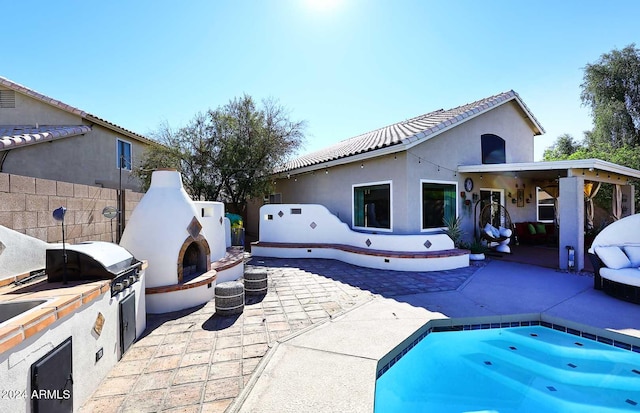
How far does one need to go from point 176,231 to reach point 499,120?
15.0m

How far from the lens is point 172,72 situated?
1222 centimetres

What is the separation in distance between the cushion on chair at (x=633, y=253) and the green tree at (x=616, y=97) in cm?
2239

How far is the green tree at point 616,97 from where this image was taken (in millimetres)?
23562

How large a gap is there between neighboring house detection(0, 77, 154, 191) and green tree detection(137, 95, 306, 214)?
216cm

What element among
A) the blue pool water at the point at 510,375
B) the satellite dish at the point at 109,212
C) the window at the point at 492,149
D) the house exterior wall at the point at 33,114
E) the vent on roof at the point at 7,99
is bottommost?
the blue pool water at the point at 510,375

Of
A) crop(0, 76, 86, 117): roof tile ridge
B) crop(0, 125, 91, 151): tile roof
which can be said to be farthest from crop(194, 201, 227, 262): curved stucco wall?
crop(0, 76, 86, 117): roof tile ridge

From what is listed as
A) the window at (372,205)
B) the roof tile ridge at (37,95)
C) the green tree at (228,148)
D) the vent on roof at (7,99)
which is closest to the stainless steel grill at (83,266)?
the window at (372,205)

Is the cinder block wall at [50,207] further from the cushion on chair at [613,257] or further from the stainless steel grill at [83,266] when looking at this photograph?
the cushion on chair at [613,257]

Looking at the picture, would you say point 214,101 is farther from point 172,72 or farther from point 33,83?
point 33,83

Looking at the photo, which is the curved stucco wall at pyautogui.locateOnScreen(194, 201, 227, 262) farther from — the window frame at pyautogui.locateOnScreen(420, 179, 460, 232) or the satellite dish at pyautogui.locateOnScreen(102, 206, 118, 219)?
the window frame at pyautogui.locateOnScreen(420, 179, 460, 232)

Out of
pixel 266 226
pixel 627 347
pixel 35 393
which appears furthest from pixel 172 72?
pixel 627 347

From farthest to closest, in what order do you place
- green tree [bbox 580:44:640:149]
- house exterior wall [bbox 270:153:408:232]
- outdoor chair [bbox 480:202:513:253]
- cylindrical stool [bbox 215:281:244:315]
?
green tree [bbox 580:44:640:149] < outdoor chair [bbox 480:202:513:253] < house exterior wall [bbox 270:153:408:232] < cylindrical stool [bbox 215:281:244:315]

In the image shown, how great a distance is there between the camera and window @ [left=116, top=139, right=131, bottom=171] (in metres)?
16.9

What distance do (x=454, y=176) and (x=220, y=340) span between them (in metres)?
11.0
